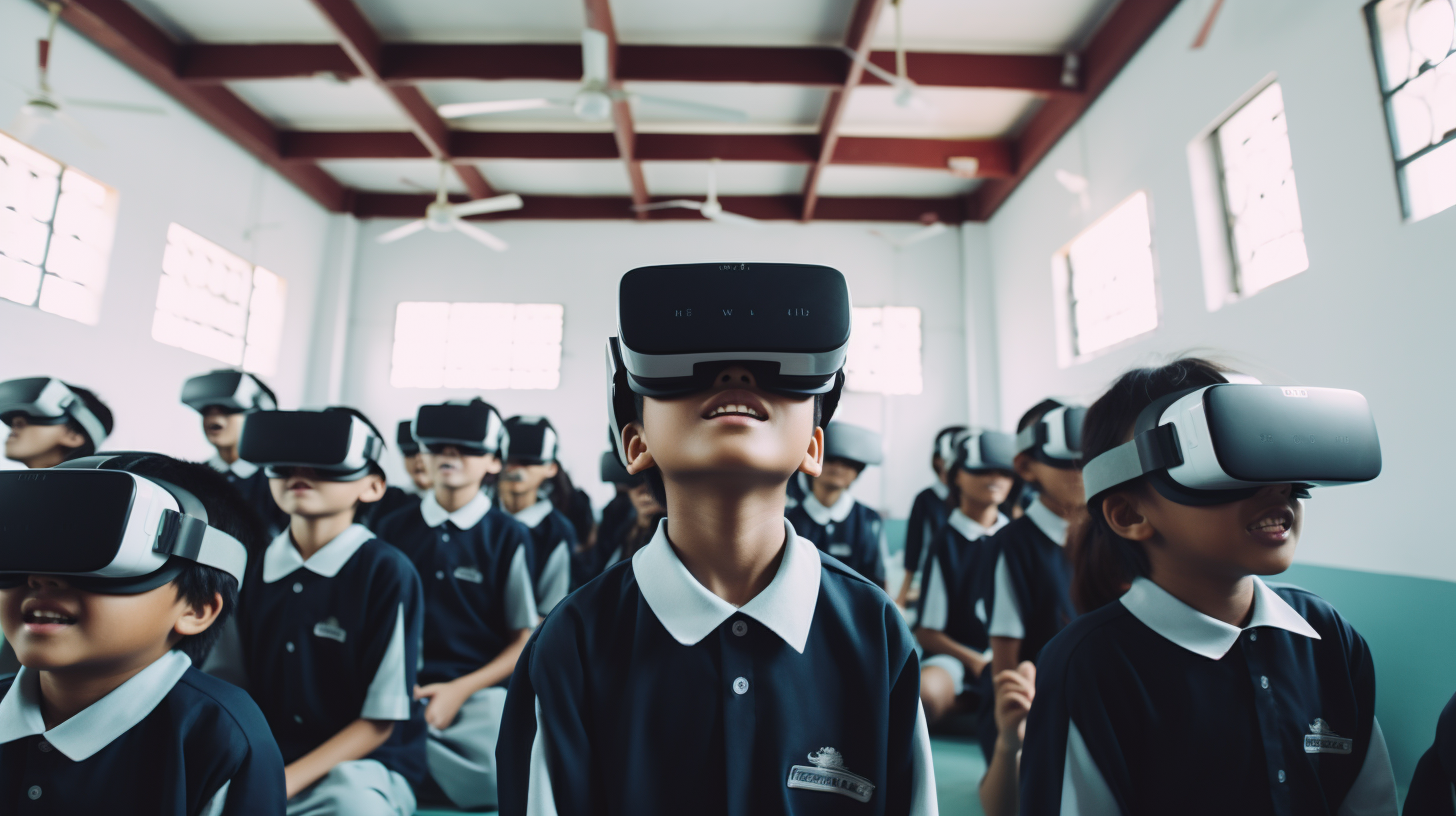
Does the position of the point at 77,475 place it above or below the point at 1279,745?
above

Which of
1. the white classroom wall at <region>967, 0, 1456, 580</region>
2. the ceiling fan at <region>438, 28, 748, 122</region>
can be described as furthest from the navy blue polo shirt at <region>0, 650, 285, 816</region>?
the ceiling fan at <region>438, 28, 748, 122</region>

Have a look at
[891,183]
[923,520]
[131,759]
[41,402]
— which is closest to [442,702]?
[131,759]

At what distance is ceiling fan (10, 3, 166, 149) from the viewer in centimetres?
388

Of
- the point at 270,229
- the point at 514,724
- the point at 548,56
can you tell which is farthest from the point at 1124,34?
the point at 270,229

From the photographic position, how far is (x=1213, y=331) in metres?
3.77

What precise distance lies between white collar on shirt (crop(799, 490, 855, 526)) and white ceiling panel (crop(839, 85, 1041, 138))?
11.7 feet

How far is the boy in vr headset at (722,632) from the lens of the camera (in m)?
0.65

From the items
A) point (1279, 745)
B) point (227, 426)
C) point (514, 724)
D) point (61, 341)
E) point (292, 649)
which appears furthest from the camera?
point (61, 341)

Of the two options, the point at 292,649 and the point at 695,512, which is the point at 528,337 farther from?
the point at 695,512

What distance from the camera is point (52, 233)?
4465 mm

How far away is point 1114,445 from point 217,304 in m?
6.99

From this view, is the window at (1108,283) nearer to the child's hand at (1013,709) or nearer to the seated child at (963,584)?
the seated child at (963,584)

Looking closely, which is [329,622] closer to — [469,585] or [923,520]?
[469,585]

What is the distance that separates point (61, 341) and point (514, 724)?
5591mm
